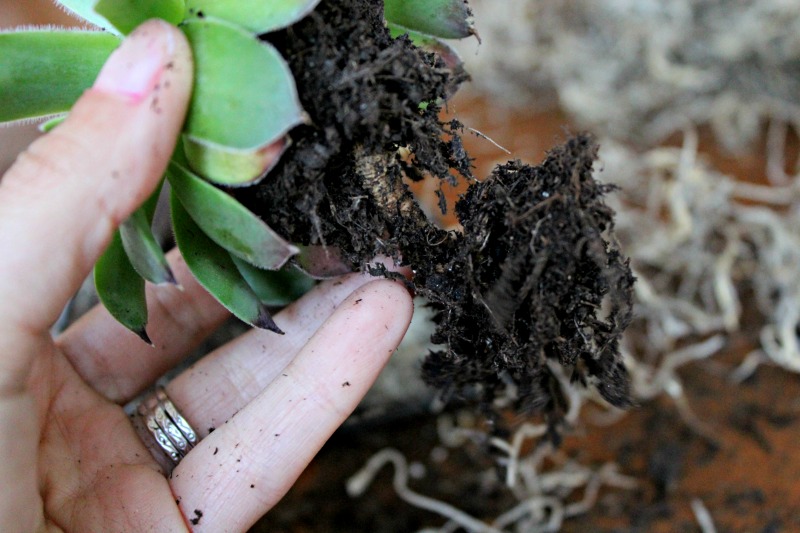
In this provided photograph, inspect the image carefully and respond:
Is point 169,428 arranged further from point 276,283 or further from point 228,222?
point 228,222

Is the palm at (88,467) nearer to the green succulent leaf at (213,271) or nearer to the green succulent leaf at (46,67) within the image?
the green succulent leaf at (213,271)

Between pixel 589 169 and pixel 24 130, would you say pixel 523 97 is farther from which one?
pixel 24 130

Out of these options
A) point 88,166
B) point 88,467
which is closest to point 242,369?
point 88,467

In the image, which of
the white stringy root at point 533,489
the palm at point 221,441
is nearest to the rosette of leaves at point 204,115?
the palm at point 221,441

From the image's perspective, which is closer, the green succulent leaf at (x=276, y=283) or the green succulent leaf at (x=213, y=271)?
the green succulent leaf at (x=213, y=271)

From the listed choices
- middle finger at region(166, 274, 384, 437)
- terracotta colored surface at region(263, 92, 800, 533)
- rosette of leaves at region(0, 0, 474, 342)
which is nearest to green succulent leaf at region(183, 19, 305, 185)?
rosette of leaves at region(0, 0, 474, 342)

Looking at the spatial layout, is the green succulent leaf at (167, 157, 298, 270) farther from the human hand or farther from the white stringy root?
the white stringy root

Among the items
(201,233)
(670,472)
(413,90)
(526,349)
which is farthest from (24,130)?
(670,472)
